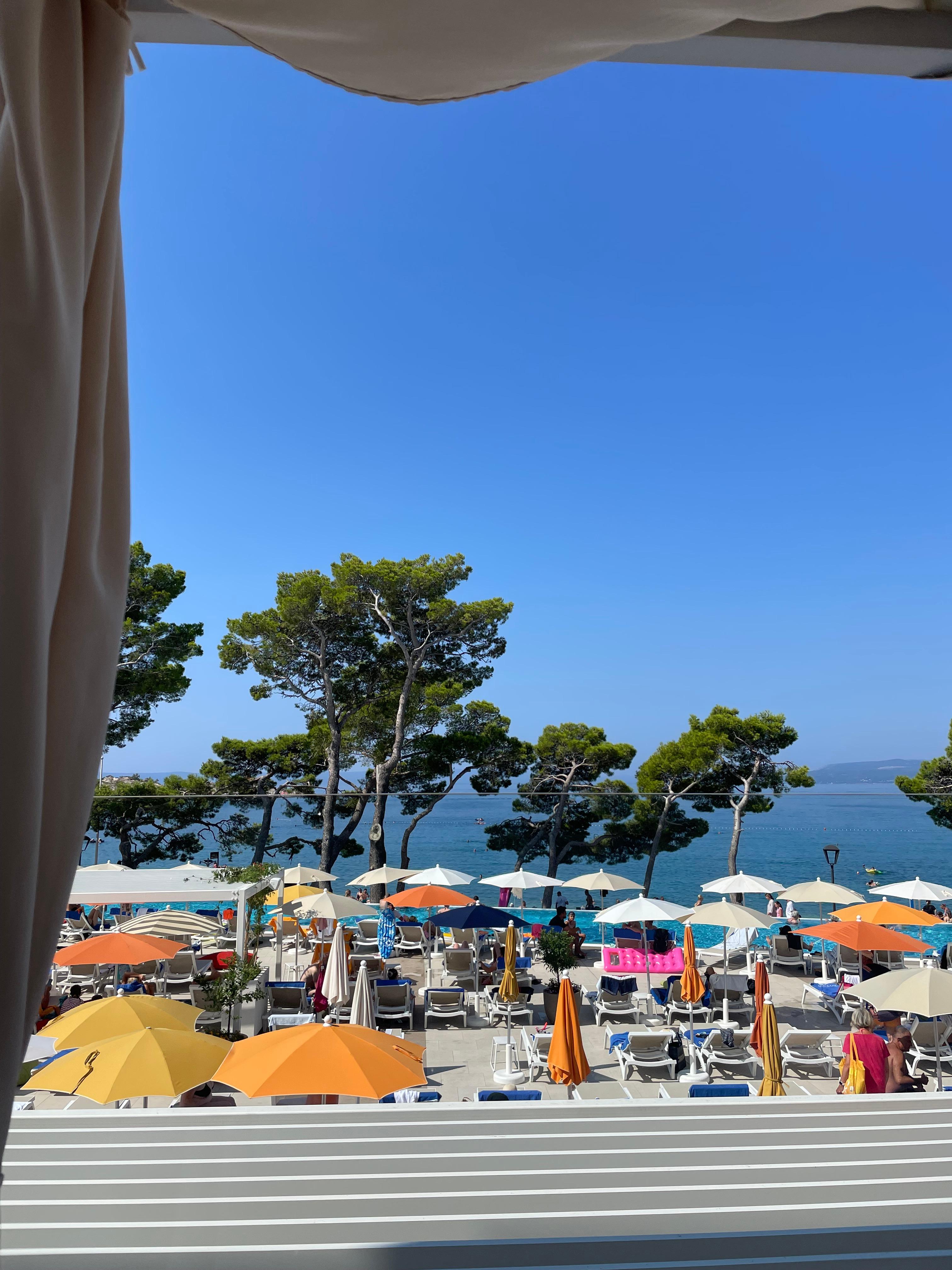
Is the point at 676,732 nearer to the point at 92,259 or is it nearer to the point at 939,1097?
the point at 939,1097

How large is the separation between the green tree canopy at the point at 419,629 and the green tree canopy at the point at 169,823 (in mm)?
4747

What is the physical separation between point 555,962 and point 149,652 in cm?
1633

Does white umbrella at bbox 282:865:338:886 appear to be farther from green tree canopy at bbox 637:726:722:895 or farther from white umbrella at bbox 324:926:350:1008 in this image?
green tree canopy at bbox 637:726:722:895

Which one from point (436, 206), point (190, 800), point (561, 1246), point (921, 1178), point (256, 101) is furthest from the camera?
point (436, 206)

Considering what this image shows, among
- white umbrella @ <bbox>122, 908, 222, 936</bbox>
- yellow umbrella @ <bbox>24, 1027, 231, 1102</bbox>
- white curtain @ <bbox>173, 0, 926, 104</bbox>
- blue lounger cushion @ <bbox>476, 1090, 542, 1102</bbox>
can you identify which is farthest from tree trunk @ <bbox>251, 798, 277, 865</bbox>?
white curtain @ <bbox>173, 0, 926, 104</bbox>

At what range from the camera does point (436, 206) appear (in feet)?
87.1

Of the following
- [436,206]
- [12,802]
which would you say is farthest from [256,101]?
[436,206]

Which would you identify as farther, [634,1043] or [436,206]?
[436,206]

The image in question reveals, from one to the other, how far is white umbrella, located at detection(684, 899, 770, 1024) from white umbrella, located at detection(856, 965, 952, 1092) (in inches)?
121

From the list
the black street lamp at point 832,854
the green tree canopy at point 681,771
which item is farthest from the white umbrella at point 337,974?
the green tree canopy at point 681,771

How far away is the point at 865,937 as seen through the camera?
28.0 feet

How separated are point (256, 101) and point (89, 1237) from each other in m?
5.12

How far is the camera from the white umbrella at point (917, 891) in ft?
36.8

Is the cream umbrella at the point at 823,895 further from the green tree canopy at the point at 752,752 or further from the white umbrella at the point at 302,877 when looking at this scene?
the green tree canopy at the point at 752,752
